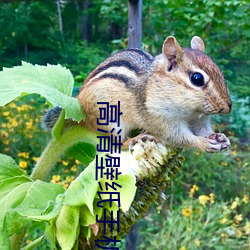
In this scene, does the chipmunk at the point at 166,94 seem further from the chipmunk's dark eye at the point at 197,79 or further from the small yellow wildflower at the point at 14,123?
the small yellow wildflower at the point at 14,123

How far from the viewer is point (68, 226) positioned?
515mm

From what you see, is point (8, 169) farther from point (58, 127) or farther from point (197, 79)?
point (197, 79)

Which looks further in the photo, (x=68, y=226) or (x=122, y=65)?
(x=122, y=65)

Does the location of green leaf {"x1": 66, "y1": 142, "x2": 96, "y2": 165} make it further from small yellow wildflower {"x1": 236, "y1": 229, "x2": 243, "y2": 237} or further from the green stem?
small yellow wildflower {"x1": 236, "y1": 229, "x2": 243, "y2": 237}

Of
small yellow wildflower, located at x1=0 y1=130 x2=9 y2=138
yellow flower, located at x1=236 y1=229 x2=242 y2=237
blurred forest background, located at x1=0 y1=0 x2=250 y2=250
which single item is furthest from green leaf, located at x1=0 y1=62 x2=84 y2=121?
small yellow wildflower, located at x1=0 y1=130 x2=9 y2=138

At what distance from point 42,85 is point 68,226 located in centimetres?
20

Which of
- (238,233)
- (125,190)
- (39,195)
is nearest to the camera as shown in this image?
(125,190)

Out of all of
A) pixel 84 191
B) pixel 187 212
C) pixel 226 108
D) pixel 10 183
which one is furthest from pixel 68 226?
pixel 187 212

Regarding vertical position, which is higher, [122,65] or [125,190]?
[122,65]

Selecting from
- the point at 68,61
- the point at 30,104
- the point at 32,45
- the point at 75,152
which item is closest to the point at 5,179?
the point at 75,152

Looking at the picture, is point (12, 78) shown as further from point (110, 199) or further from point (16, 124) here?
point (16, 124)

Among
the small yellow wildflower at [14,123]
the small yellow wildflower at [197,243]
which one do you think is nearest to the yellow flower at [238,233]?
the small yellow wildflower at [197,243]

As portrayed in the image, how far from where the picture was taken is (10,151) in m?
2.67

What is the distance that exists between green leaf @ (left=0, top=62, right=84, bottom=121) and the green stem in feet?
0.13
